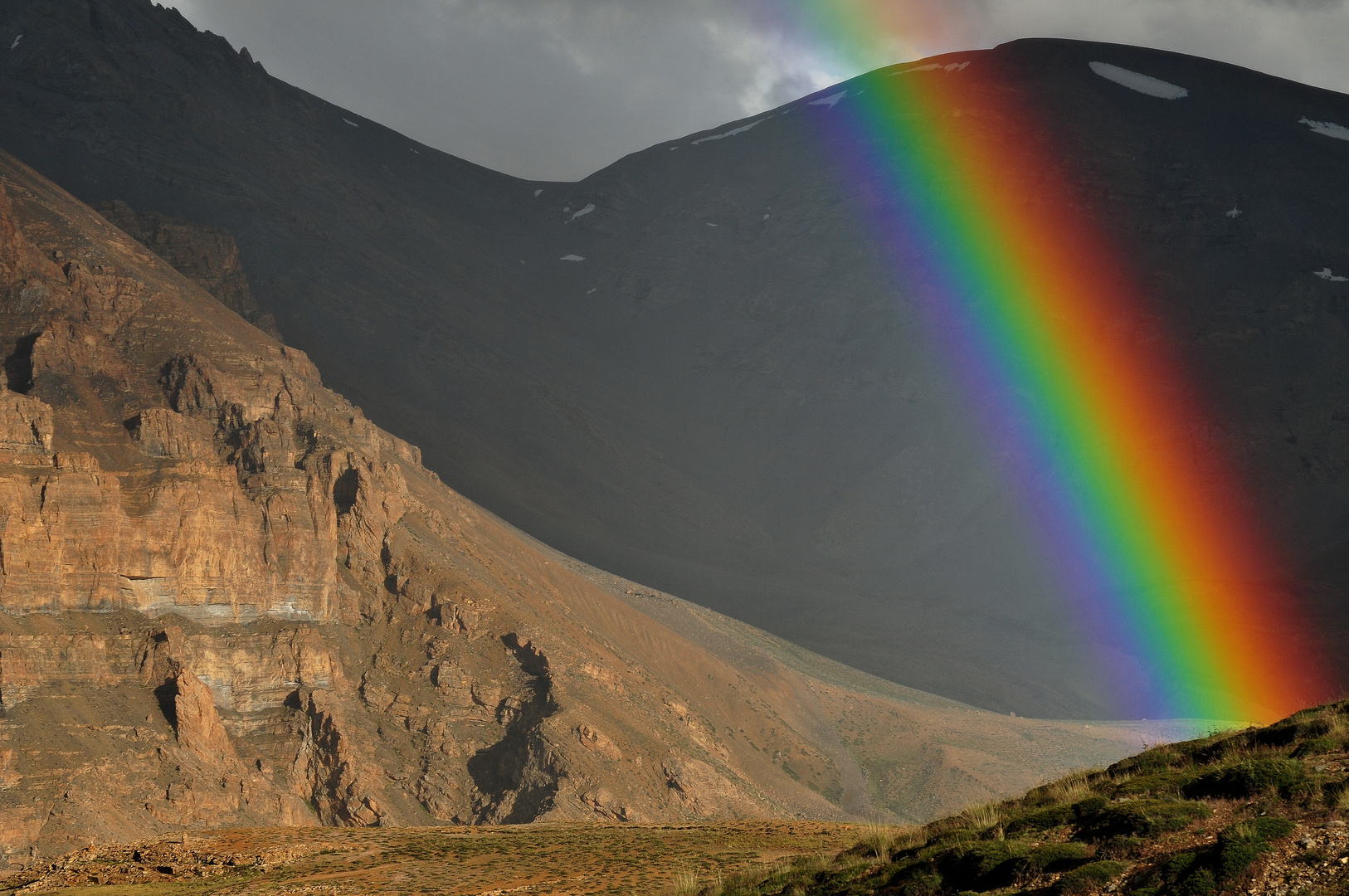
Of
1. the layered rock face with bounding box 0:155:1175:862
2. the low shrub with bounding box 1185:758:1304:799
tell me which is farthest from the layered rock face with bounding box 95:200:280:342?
the low shrub with bounding box 1185:758:1304:799

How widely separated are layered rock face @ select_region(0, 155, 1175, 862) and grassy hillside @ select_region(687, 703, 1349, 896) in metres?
57.9

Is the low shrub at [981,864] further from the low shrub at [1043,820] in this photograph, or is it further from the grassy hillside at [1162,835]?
the low shrub at [1043,820]

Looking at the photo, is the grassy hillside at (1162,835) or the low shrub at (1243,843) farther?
the grassy hillside at (1162,835)

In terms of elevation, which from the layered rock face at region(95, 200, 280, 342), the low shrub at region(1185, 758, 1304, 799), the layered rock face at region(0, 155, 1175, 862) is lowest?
the layered rock face at region(0, 155, 1175, 862)

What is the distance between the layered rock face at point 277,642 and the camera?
70.6m

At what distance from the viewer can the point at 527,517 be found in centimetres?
19112

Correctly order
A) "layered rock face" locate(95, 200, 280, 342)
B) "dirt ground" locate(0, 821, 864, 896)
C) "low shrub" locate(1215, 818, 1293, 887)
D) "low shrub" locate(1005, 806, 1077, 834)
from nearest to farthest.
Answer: "low shrub" locate(1215, 818, 1293, 887), "low shrub" locate(1005, 806, 1077, 834), "dirt ground" locate(0, 821, 864, 896), "layered rock face" locate(95, 200, 280, 342)

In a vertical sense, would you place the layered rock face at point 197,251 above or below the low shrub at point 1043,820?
above

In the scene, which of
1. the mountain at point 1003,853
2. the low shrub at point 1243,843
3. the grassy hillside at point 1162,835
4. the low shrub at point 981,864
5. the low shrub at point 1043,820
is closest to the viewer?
the low shrub at point 1243,843

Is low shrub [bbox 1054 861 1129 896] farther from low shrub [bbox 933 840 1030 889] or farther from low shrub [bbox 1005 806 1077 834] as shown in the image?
low shrub [bbox 1005 806 1077 834]

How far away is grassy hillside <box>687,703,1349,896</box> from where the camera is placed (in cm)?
1296

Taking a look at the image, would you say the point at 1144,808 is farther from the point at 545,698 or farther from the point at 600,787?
the point at 545,698

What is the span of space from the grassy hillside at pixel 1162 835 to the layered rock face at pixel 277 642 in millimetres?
57885

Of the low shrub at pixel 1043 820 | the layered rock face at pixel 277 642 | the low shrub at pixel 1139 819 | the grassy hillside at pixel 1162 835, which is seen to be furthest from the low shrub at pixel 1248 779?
the layered rock face at pixel 277 642
